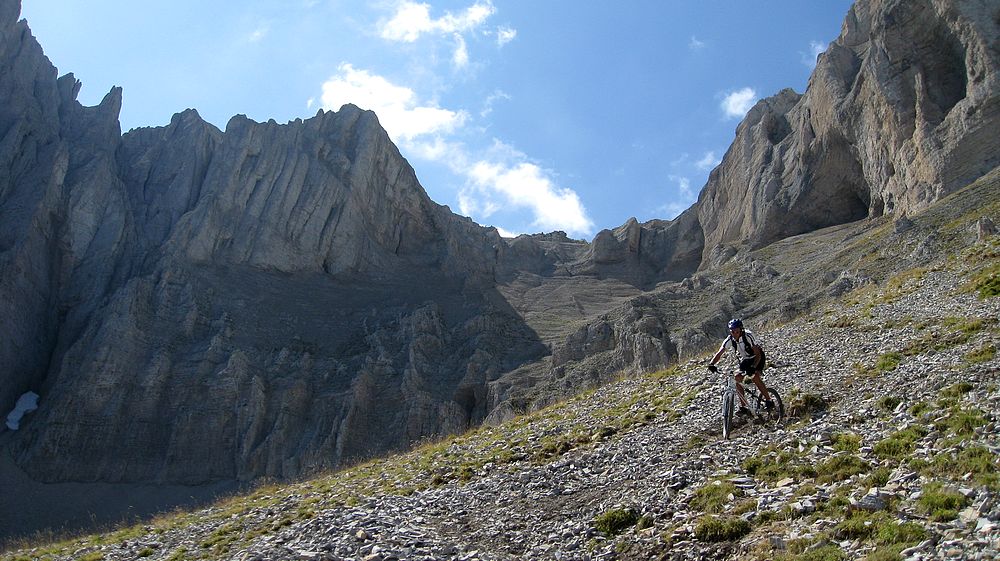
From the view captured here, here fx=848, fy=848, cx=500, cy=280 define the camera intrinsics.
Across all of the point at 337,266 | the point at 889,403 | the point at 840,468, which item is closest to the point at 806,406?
the point at 889,403

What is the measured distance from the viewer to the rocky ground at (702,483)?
11352 mm

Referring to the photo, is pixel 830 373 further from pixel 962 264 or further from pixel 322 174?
pixel 322 174

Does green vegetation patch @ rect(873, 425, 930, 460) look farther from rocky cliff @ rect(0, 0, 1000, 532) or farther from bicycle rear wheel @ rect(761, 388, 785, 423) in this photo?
rocky cliff @ rect(0, 0, 1000, 532)

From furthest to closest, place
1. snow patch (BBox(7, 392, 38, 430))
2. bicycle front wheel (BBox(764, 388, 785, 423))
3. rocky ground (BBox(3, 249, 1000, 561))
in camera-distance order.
→ 1. snow patch (BBox(7, 392, 38, 430))
2. bicycle front wheel (BBox(764, 388, 785, 423))
3. rocky ground (BBox(3, 249, 1000, 561))

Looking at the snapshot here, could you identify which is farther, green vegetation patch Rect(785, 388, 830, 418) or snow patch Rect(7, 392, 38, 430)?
snow patch Rect(7, 392, 38, 430)

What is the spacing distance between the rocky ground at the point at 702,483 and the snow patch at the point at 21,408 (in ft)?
178

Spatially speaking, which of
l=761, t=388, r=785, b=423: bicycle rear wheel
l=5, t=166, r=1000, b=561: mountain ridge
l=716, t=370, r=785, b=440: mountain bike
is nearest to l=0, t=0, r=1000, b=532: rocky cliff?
l=5, t=166, r=1000, b=561: mountain ridge

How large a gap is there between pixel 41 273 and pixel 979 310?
80.4m

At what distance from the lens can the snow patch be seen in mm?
68875

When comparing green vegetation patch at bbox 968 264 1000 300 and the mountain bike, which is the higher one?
green vegetation patch at bbox 968 264 1000 300

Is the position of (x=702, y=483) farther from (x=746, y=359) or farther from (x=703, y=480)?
(x=746, y=359)

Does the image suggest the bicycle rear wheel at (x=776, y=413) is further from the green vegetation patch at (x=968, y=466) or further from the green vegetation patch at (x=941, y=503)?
the green vegetation patch at (x=941, y=503)

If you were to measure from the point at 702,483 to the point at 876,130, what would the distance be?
2678 inches

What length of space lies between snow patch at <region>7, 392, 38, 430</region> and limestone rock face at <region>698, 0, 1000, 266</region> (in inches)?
2700
